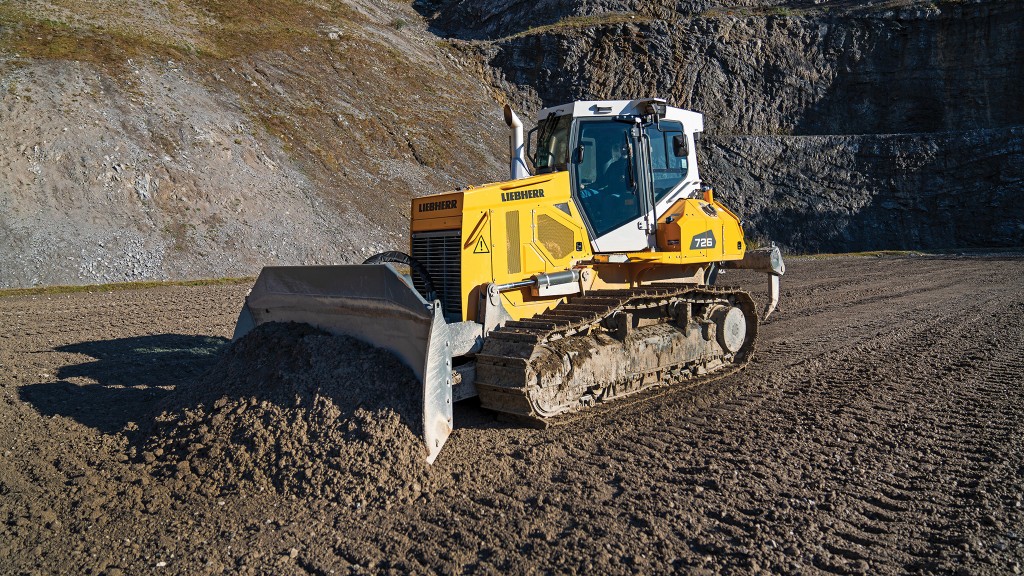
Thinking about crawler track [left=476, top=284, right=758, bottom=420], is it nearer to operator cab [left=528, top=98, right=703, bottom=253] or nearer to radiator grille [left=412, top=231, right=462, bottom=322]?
radiator grille [left=412, top=231, right=462, bottom=322]

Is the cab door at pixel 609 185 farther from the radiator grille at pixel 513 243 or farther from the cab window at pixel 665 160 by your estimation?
the radiator grille at pixel 513 243

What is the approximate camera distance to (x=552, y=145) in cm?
733

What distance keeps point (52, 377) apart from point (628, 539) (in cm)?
684

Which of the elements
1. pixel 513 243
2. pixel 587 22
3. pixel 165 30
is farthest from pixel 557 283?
pixel 587 22

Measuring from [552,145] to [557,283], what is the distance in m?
1.51

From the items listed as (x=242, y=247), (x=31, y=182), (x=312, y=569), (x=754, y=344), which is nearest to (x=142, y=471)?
(x=312, y=569)

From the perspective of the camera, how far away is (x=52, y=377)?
7.95 m

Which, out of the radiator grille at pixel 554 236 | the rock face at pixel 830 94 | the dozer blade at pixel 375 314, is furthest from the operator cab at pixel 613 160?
the rock face at pixel 830 94

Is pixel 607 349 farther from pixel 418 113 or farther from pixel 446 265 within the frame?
pixel 418 113

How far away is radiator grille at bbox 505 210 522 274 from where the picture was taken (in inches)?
254

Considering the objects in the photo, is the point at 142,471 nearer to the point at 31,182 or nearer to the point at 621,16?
the point at 31,182

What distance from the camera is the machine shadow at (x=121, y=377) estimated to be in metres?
6.64

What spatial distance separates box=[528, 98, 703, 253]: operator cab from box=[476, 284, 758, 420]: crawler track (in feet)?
2.18

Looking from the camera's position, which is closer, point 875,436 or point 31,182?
point 875,436
